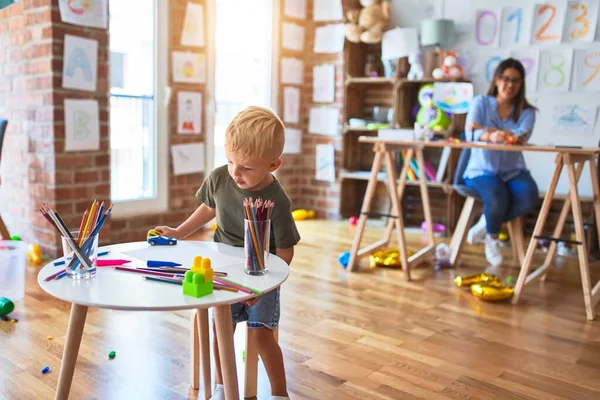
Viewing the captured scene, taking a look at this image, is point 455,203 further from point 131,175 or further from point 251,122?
point 251,122

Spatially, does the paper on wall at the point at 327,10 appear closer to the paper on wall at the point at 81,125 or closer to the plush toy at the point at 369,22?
the plush toy at the point at 369,22

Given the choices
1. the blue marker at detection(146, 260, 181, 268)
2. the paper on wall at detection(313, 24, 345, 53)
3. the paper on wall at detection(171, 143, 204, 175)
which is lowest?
the blue marker at detection(146, 260, 181, 268)

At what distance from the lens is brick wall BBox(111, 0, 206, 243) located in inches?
146

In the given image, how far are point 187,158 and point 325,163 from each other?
1.25 meters

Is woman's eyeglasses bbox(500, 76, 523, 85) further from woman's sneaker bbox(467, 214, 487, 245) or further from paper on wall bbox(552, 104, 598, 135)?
paper on wall bbox(552, 104, 598, 135)

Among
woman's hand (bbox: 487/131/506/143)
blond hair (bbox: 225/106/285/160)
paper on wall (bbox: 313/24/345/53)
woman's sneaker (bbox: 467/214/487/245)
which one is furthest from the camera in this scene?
→ paper on wall (bbox: 313/24/345/53)

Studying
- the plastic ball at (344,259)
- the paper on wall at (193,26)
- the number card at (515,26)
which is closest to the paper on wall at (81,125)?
the paper on wall at (193,26)

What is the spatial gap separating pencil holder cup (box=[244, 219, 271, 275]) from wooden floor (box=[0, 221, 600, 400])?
24.9 inches

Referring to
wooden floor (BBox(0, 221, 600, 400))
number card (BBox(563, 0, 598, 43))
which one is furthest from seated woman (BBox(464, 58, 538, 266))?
number card (BBox(563, 0, 598, 43))

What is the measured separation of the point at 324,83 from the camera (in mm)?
4762

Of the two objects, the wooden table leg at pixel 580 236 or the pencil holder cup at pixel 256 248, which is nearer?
the pencil holder cup at pixel 256 248

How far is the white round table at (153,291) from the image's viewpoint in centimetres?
100

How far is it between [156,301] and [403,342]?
4.39 feet

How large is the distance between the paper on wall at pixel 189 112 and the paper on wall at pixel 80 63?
757 millimetres
